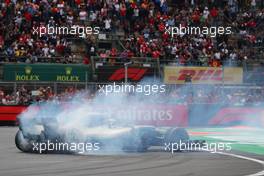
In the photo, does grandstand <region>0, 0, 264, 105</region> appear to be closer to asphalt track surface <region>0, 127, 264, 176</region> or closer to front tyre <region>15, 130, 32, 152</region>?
front tyre <region>15, 130, 32, 152</region>

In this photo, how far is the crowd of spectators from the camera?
2970cm

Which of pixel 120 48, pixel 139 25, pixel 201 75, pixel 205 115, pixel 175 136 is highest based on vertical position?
pixel 139 25

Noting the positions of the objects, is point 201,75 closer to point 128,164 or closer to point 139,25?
point 139,25

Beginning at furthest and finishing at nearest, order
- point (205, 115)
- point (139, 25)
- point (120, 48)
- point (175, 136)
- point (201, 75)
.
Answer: point (139, 25), point (120, 48), point (201, 75), point (205, 115), point (175, 136)

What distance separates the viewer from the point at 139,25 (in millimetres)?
33000

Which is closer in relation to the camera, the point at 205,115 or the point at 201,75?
the point at 205,115

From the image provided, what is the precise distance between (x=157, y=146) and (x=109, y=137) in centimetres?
216

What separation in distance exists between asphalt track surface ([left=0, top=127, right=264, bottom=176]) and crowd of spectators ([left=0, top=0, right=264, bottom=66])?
1393 centimetres

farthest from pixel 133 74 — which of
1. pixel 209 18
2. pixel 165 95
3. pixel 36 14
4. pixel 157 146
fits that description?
pixel 157 146

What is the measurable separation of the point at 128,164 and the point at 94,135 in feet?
8.51

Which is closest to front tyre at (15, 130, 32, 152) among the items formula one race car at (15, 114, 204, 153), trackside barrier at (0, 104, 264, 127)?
formula one race car at (15, 114, 204, 153)

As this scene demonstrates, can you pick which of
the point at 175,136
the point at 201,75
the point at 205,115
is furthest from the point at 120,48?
the point at 175,136

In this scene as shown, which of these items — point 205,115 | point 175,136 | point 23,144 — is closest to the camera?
point 23,144

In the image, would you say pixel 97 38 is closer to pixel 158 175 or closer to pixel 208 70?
pixel 208 70
